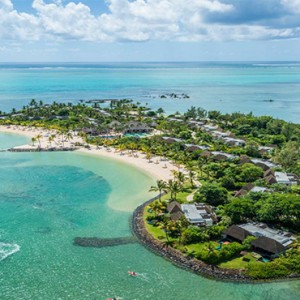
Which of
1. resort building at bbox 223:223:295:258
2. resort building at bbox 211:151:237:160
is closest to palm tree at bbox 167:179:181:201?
resort building at bbox 223:223:295:258

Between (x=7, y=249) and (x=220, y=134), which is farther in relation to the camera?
(x=220, y=134)

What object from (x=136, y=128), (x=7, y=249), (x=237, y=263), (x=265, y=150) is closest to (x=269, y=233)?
(x=237, y=263)

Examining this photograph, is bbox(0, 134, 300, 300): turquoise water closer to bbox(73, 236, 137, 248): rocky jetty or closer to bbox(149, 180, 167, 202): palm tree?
bbox(73, 236, 137, 248): rocky jetty

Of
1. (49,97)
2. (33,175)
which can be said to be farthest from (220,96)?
(33,175)

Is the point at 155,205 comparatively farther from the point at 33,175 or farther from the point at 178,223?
the point at 33,175

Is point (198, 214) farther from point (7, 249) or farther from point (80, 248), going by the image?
point (7, 249)

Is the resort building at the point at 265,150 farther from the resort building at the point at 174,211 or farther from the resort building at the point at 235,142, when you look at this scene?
the resort building at the point at 174,211

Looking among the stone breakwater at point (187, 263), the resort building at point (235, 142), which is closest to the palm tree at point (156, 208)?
the stone breakwater at point (187, 263)
